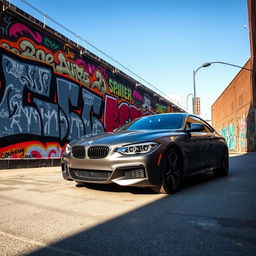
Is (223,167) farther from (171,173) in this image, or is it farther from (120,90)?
(120,90)

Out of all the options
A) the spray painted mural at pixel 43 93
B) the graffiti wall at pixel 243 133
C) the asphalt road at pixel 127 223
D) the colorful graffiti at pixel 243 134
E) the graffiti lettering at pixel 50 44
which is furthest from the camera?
the colorful graffiti at pixel 243 134

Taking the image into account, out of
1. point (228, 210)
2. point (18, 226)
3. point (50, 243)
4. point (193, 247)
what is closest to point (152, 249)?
point (193, 247)

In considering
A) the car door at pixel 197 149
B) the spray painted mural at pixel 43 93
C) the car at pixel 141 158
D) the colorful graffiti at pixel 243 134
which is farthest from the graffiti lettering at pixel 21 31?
the colorful graffiti at pixel 243 134

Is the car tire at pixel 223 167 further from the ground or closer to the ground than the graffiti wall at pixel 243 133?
closer to the ground

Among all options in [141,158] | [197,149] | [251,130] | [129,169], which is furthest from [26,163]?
[251,130]

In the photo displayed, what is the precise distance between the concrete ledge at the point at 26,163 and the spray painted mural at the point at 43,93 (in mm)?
245

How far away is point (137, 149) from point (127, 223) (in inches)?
56.0

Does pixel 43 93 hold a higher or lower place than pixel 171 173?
higher

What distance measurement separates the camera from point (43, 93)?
12320 mm

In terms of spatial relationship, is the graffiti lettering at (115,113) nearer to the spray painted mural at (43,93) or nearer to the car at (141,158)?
the spray painted mural at (43,93)

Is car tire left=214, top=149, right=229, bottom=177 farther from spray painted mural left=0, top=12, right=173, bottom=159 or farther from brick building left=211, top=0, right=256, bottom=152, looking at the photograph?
brick building left=211, top=0, right=256, bottom=152

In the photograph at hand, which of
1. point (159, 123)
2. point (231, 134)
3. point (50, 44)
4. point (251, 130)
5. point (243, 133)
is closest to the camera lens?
point (159, 123)

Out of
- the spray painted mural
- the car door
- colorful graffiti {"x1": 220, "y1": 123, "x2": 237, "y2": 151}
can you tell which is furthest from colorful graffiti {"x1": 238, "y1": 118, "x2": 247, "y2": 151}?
the car door

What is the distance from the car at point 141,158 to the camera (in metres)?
3.99
